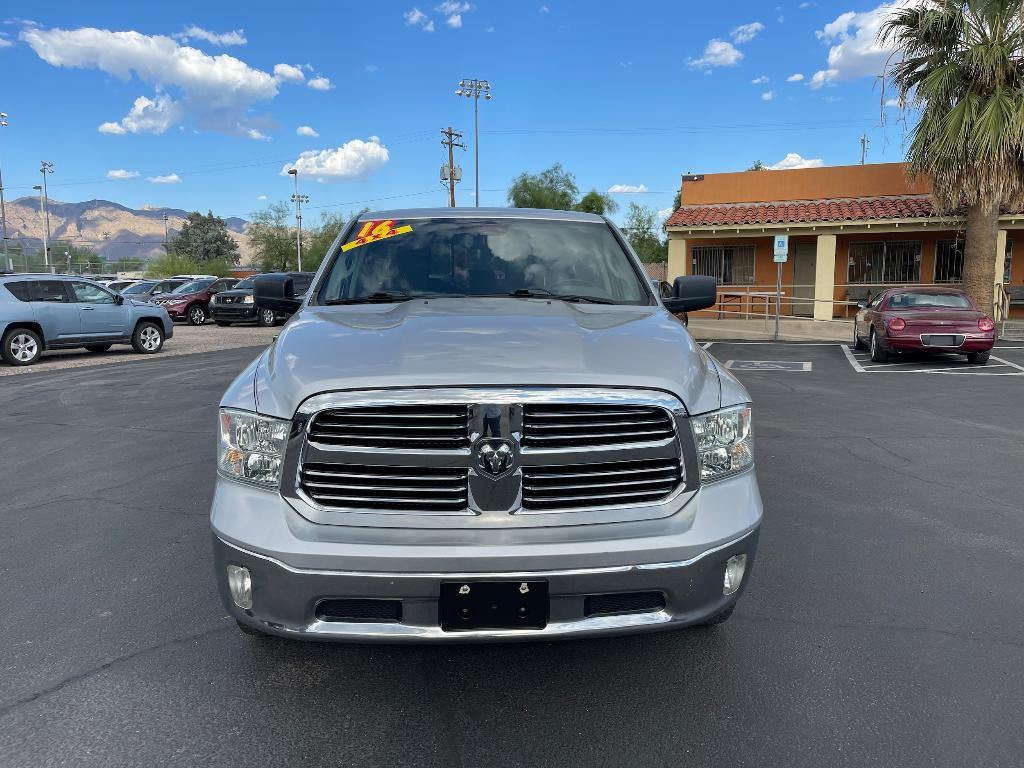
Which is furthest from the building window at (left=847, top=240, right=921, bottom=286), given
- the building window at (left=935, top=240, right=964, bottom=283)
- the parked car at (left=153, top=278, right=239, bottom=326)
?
the parked car at (left=153, top=278, right=239, bottom=326)

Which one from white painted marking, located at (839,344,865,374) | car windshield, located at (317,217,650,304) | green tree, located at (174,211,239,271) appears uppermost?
green tree, located at (174,211,239,271)

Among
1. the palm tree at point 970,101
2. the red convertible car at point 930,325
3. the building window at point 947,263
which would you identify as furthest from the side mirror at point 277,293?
the building window at point 947,263

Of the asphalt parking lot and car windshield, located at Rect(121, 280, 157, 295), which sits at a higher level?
car windshield, located at Rect(121, 280, 157, 295)

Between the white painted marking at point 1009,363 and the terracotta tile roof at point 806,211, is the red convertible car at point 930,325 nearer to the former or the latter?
the white painted marking at point 1009,363

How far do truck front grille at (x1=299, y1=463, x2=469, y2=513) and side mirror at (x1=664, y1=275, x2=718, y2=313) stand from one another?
229 cm

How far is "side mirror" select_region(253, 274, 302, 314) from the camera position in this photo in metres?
4.34

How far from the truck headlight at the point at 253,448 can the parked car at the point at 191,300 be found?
85.4ft

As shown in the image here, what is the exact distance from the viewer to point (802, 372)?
504 inches

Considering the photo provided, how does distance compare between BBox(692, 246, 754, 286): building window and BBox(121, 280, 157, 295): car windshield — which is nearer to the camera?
BBox(692, 246, 754, 286): building window

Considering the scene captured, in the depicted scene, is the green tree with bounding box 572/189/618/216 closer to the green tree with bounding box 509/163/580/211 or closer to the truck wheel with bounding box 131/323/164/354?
the green tree with bounding box 509/163/580/211

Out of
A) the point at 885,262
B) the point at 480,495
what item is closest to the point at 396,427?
the point at 480,495

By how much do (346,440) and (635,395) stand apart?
0.95 m

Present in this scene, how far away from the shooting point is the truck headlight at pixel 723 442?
2641 mm

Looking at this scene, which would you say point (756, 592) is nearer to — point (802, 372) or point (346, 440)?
point (346, 440)
